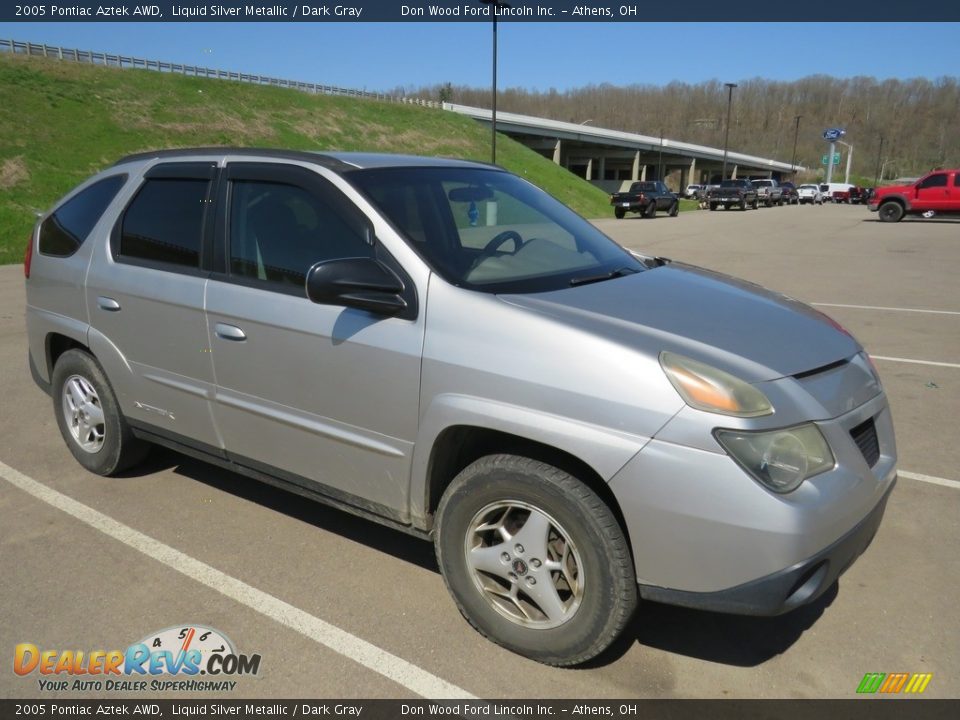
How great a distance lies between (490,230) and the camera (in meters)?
3.57

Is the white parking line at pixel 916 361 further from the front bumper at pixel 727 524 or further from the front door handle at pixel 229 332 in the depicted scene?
the front door handle at pixel 229 332

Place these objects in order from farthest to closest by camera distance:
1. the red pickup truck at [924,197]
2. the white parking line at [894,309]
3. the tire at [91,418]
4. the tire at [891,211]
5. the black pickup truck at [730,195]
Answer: the black pickup truck at [730,195]
the tire at [891,211]
the red pickup truck at [924,197]
the white parking line at [894,309]
the tire at [91,418]

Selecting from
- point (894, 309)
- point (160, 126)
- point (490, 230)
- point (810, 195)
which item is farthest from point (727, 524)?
point (810, 195)

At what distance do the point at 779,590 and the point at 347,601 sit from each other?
5.84 ft

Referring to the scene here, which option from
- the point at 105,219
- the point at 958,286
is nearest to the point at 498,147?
the point at 958,286

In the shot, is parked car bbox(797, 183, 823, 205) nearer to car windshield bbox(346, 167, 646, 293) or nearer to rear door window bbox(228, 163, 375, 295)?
car windshield bbox(346, 167, 646, 293)

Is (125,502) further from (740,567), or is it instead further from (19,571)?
(740,567)

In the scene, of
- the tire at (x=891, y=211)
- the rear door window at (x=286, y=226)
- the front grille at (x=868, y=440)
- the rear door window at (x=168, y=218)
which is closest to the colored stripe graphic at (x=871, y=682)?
the front grille at (x=868, y=440)

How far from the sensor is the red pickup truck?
28.8 metres

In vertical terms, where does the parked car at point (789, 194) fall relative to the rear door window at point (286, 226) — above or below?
below

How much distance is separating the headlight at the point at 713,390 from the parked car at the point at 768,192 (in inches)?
2103

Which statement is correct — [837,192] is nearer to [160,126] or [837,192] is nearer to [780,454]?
[160,126]

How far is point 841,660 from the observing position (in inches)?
110

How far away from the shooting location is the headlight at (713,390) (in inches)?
91.8
